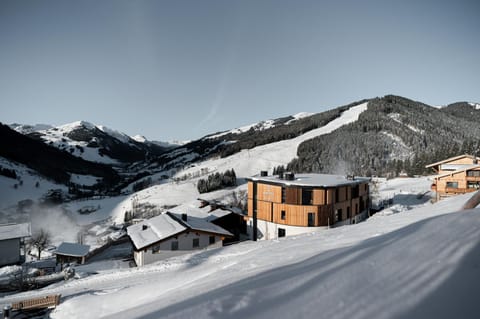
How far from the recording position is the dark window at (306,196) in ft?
100

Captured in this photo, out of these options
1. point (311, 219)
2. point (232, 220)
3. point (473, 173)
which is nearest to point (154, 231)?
point (232, 220)

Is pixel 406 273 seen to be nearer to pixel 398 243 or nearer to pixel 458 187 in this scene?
pixel 398 243

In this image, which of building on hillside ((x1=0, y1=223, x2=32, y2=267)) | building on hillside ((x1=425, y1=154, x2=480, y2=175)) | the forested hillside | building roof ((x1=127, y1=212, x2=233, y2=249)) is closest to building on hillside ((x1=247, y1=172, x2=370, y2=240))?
building roof ((x1=127, y1=212, x2=233, y2=249))

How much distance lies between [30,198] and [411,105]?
178536 mm

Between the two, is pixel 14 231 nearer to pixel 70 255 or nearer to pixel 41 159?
pixel 70 255

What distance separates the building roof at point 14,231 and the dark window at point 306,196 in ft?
106

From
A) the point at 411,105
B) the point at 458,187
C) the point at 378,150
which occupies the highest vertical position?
the point at 411,105

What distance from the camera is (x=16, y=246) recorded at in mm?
32469

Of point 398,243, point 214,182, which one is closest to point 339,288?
point 398,243

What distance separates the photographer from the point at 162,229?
94.9 feet

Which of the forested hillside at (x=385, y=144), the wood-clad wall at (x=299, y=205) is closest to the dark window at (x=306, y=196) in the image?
the wood-clad wall at (x=299, y=205)

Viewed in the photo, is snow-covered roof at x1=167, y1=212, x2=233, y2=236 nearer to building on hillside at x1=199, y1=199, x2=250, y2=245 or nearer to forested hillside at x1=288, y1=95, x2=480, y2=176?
building on hillside at x1=199, y1=199, x2=250, y2=245

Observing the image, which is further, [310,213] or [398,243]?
[310,213]

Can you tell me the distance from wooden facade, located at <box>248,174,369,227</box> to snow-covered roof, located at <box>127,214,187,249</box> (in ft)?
33.5
